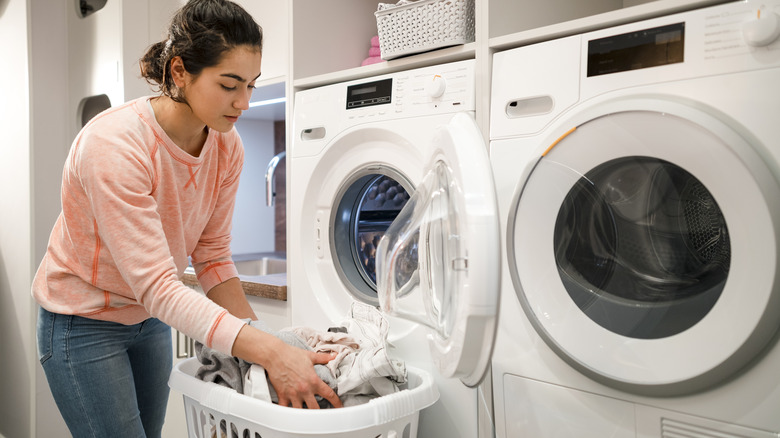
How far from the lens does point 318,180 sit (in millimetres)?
1705

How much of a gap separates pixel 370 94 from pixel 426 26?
239mm

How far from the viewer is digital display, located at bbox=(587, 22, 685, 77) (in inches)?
41.0

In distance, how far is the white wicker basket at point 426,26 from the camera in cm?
140

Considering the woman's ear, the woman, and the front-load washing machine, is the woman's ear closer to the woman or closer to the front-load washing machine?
the woman

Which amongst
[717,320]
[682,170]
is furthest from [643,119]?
[717,320]

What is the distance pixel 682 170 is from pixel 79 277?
4.06 ft

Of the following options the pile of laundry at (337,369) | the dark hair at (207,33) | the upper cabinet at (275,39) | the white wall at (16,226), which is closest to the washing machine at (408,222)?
the pile of laundry at (337,369)

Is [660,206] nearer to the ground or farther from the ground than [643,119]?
nearer to the ground

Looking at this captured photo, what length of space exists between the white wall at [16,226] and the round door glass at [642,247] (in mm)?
2284

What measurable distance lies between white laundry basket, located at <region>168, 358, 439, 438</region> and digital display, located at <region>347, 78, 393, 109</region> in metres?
0.72

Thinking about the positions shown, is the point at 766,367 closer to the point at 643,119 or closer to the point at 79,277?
the point at 643,119

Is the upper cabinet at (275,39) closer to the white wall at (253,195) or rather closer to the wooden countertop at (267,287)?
the wooden countertop at (267,287)

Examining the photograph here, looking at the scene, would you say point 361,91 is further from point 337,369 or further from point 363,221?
point 337,369

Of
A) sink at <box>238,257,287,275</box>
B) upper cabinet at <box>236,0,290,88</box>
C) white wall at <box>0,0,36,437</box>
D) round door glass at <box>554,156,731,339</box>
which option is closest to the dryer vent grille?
round door glass at <box>554,156,731,339</box>
